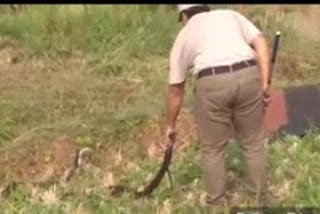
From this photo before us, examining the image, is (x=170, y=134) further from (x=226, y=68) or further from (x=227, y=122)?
(x=226, y=68)

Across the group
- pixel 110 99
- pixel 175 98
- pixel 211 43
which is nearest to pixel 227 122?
pixel 175 98

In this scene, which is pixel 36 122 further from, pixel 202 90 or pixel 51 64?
pixel 202 90

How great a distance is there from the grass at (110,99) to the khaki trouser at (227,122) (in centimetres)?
26

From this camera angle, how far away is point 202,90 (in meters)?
6.29

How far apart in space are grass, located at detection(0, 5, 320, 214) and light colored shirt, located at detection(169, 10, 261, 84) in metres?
0.96

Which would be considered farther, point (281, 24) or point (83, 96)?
point (281, 24)

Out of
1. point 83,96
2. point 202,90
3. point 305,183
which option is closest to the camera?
point 202,90

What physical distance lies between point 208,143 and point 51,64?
11.3 ft

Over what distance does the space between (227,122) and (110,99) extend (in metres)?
2.60

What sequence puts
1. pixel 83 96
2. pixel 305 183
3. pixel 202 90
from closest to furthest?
pixel 202 90 < pixel 305 183 < pixel 83 96

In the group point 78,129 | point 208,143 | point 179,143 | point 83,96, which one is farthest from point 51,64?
point 208,143

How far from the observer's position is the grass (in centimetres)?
691

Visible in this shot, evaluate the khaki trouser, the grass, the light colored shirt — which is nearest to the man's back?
the light colored shirt

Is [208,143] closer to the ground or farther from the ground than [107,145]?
farther from the ground
